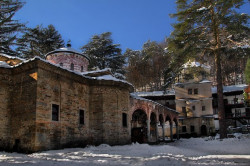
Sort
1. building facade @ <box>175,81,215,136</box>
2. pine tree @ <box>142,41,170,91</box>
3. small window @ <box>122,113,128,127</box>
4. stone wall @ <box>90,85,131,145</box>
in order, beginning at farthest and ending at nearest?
1. pine tree @ <box>142,41,170,91</box>
2. building facade @ <box>175,81,215,136</box>
3. small window @ <box>122,113,128,127</box>
4. stone wall @ <box>90,85,131,145</box>

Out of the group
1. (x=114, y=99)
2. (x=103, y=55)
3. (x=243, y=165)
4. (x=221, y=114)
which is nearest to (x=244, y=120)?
(x=221, y=114)

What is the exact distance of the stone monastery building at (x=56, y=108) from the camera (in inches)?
442

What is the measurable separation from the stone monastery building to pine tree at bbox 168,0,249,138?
6.40m

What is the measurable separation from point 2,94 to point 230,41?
54.9 ft

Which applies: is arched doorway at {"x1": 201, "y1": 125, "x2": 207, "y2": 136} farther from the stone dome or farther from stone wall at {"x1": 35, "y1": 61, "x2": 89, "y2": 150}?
stone wall at {"x1": 35, "y1": 61, "x2": 89, "y2": 150}

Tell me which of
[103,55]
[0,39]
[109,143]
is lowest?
[109,143]

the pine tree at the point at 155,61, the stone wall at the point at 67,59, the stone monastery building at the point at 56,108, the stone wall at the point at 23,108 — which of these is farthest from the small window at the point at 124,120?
the pine tree at the point at 155,61

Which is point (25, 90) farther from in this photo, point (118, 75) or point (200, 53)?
point (118, 75)

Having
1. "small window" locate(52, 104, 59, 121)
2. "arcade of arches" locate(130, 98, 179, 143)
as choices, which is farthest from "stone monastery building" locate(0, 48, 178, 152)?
"arcade of arches" locate(130, 98, 179, 143)

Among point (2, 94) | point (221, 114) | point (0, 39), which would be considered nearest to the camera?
point (2, 94)

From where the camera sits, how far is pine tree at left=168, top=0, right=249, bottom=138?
17219 mm

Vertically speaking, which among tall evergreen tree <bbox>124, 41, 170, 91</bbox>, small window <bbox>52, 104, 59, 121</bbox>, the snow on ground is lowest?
the snow on ground

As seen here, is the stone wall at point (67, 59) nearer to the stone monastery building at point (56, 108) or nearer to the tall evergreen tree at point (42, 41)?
the stone monastery building at point (56, 108)

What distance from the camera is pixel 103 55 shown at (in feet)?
113
